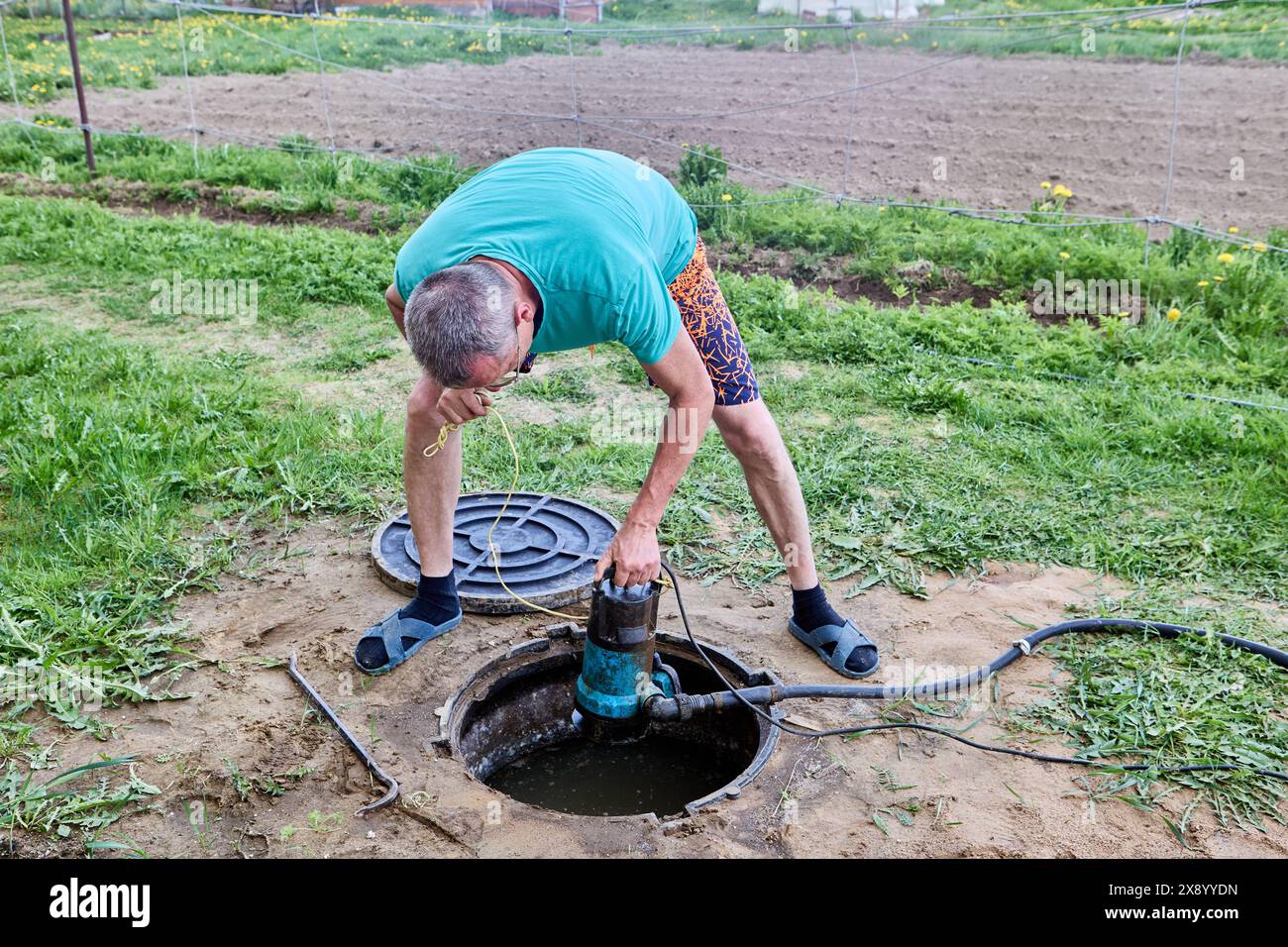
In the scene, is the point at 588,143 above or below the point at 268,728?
above

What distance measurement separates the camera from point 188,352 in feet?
17.2

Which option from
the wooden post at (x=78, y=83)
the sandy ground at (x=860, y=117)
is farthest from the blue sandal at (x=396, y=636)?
the wooden post at (x=78, y=83)

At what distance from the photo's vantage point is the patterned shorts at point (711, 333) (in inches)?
114

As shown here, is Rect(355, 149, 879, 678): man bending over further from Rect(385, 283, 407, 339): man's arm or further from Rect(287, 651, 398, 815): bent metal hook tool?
Rect(287, 651, 398, 815): bent metal hook tool

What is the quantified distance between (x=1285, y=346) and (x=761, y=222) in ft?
9.91

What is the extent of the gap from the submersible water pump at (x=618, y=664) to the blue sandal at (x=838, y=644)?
0.54 metres

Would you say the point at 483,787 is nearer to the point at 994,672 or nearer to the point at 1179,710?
the point at 994,672

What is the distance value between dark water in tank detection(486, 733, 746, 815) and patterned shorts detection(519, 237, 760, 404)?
1.09 meters

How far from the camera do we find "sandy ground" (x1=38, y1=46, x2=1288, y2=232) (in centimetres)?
782

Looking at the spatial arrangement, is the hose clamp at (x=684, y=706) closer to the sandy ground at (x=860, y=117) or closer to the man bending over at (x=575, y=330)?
the man bending over at (x=575, y=330)

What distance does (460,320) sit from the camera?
2.15m

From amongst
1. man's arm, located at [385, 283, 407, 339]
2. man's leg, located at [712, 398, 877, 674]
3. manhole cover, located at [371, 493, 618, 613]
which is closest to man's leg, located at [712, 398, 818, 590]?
man's leg, located at [712, 398, 877, 674]
